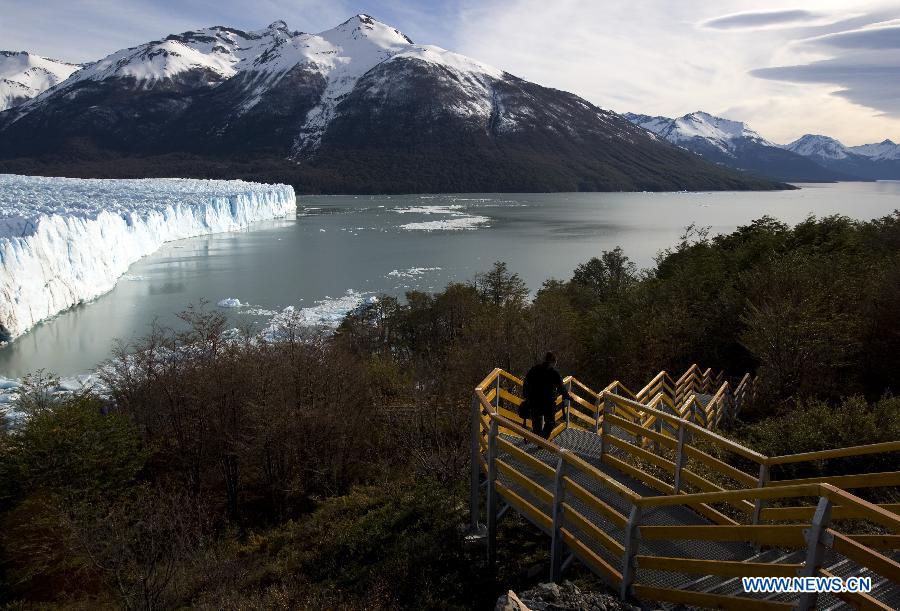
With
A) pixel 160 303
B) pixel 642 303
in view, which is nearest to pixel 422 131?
pixel 160 303

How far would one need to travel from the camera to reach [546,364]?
6297 millimetres

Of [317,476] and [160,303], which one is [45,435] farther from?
[160,303]

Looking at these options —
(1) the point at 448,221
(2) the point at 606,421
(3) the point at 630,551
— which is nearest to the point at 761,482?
(3) the point at 630,551

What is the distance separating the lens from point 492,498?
5262mm

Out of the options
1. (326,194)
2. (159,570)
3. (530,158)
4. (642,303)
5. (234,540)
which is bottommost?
(234,540)

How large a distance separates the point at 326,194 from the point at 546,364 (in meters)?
156

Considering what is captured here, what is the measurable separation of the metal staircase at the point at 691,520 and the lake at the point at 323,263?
23092 mm

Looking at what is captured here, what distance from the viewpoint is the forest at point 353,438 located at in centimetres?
648

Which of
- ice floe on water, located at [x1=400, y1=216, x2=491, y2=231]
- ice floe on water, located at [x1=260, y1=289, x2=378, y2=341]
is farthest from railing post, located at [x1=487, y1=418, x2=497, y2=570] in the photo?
ice floe on water, located at [x1=400, y1=216, x2=491, y2=231]

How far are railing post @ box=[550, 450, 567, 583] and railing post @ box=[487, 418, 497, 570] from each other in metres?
0.83

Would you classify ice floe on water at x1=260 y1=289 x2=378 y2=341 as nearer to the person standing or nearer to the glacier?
the glacier

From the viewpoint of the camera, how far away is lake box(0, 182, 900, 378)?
2916 centimetres

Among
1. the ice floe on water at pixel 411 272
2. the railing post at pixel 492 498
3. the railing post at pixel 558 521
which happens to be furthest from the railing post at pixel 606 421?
the ice floe on water at pixel 411 272

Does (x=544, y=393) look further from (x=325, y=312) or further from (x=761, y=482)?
(x=325, y=312)
